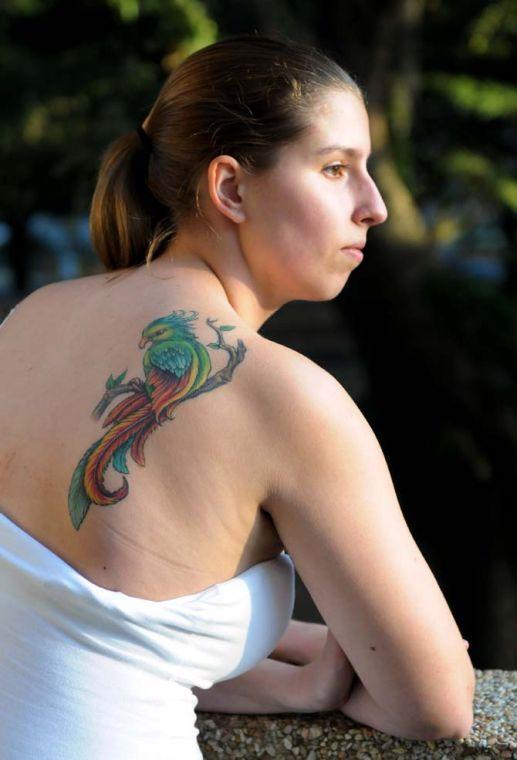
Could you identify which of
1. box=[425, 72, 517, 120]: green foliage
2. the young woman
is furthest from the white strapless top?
box=[425, 72, 517, 120]: green foliage

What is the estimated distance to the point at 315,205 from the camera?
1825mm

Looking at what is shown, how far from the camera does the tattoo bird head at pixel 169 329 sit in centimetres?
168

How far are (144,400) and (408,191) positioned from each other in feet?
18.0

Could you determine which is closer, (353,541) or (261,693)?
(353,541)

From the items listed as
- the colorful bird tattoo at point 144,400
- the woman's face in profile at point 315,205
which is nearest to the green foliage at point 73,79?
the woman's face in profile at point 315,205

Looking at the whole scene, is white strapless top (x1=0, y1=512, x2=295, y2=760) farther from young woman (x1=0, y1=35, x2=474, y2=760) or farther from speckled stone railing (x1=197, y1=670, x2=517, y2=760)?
speckled stone railing (x1=197, y1=670, x2=517, y2=760)

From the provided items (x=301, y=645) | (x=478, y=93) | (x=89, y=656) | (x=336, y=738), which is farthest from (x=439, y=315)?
(x=89, y=656)

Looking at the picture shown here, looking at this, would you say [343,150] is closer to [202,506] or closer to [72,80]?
[202,506]

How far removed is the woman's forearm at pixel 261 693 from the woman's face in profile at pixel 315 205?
0.67 m

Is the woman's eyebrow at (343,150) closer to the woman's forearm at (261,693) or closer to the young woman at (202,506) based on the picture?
the young woman at (202,506)

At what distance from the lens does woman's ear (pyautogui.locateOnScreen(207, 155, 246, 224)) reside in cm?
183

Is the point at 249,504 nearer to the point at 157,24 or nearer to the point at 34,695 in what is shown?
the point at 34,695

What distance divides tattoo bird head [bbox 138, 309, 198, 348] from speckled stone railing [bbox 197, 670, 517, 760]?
27.6 inches

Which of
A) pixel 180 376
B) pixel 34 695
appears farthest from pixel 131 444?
pixel 34 695
